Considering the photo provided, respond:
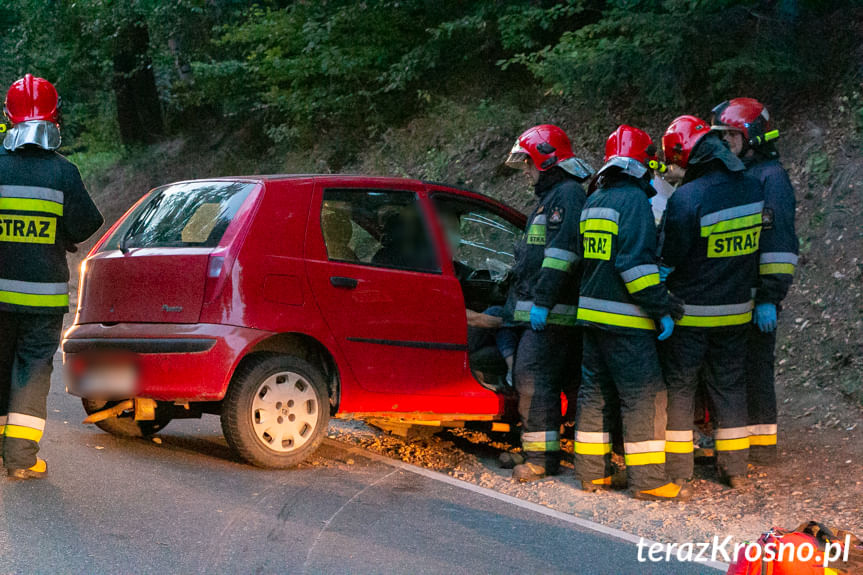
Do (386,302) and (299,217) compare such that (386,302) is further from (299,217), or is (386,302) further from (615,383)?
(615,383)

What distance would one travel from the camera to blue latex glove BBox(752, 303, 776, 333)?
6281 millimetres

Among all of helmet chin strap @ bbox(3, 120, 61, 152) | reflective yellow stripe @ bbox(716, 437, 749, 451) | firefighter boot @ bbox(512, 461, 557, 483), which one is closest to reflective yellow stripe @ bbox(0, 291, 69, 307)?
helmet chin strap @ bbox(3, 120, 61, 152)

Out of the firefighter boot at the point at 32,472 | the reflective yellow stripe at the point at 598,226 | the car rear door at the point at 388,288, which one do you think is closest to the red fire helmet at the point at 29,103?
the car rear door at the point at 388,288

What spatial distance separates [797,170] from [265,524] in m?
7.03

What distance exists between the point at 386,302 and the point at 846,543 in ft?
10.7

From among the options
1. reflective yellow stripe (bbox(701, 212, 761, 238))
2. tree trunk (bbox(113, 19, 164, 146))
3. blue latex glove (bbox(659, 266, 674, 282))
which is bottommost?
blue latex glove (bbox(659, 266, 674, 282))

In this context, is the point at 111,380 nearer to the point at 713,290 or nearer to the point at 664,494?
the point at 664,494

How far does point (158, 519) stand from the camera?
16.9ft

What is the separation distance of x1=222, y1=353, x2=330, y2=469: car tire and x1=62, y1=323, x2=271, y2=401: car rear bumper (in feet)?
0.47

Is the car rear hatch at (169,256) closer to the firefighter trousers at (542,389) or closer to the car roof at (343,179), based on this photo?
the car roof at (343,179)

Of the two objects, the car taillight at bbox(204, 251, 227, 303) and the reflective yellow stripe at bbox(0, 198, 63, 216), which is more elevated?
the reflective yellow stripe at bbox(0, 198, 63, 216)

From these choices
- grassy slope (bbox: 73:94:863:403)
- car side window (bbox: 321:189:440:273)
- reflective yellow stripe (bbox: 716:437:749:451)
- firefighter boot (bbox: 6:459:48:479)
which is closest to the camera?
firefighter boot (bbox: 6:459:48:479)

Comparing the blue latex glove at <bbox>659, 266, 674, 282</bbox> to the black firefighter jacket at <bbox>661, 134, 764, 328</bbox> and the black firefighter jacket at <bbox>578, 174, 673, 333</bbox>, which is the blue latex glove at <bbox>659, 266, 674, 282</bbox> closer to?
the black firefighter jacket at <bbox>661, 134, 764, 328</bbox>

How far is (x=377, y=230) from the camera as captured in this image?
21.8ft
